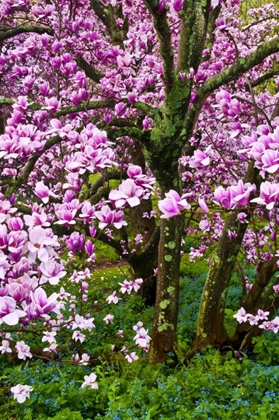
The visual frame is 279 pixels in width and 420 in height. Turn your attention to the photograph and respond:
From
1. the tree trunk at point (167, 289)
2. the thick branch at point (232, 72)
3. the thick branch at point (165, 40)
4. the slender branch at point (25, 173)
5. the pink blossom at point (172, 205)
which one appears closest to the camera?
the pink blossom at point (172, 205)

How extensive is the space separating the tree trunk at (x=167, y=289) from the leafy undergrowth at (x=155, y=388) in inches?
7.2

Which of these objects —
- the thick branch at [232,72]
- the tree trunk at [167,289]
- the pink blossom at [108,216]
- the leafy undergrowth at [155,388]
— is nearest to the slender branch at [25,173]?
the pink blossom at [108,216]

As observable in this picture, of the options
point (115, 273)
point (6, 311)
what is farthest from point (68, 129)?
point (115, 273)

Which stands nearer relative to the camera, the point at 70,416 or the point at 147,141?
the point at 70,416

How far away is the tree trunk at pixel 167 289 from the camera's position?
519 centimetres

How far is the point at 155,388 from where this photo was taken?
471 cm

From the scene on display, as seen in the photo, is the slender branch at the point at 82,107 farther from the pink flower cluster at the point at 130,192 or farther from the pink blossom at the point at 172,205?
the pink blossom at the point at 172,205

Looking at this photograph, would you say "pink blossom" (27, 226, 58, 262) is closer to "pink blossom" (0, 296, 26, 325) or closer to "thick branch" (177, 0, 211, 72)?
"pink blossom" (0, 296, 26, 325)

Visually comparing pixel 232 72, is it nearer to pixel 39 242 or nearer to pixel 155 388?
pixel 39 242

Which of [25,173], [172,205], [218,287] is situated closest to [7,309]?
[172,205]

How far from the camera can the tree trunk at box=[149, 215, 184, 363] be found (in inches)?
204

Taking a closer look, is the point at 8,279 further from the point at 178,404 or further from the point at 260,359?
the point at 260,359

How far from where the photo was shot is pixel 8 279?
2.41m

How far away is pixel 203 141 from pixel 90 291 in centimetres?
391
